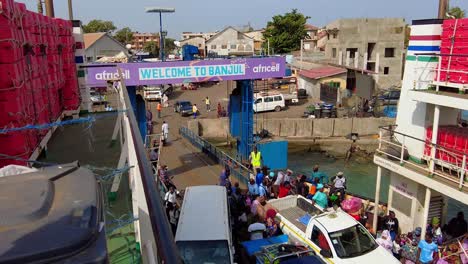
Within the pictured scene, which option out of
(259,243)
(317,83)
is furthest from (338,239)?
(317,83)

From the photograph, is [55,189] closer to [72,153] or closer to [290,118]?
[72,153]

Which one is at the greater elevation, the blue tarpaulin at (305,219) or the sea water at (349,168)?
the blue tarpaulin at (305,219)

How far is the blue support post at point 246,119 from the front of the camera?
1768 cm

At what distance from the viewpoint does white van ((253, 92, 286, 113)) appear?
121 feet

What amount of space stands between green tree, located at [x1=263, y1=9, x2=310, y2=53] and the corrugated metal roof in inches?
921

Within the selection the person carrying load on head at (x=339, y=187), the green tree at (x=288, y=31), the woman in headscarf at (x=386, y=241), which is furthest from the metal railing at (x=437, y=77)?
the green tree at (x=288, y=31)

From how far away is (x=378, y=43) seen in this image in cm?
4700

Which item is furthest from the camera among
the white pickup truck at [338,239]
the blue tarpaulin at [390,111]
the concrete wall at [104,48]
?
the concrete wall at [104,48]

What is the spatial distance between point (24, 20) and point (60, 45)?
4.91 meters

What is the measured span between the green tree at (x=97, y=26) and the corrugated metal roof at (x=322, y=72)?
290ft

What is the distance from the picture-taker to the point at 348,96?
39.3 m

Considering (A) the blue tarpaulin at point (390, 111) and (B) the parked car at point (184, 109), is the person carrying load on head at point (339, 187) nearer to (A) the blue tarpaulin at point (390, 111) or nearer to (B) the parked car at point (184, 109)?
(A) the blue tarpaulin at point (390, 111)

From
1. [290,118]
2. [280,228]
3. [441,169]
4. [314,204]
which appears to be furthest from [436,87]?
[290,118]

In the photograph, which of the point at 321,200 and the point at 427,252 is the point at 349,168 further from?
the point at 427,252
